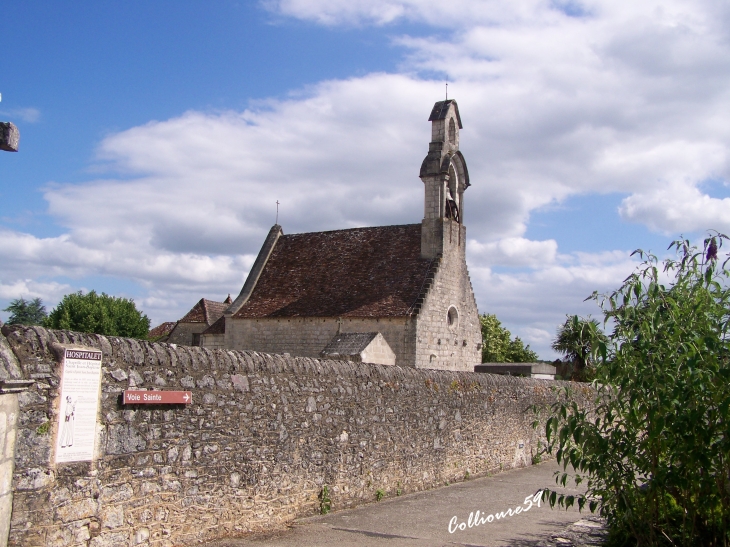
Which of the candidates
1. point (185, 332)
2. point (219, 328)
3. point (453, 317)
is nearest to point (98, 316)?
point (185, 332)

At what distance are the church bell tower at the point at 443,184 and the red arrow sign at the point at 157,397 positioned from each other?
781 inches

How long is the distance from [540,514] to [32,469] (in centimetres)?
753

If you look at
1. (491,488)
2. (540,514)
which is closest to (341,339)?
(491,488)

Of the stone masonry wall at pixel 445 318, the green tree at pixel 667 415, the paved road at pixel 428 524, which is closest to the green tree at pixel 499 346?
the stone masonry wall at pixel 445 318

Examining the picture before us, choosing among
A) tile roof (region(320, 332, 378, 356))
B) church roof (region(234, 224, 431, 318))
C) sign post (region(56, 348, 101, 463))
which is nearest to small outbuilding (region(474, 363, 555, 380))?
church roof (region(234, 224, 431, 318))

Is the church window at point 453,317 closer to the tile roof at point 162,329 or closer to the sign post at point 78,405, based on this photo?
the sign post at point 78,405

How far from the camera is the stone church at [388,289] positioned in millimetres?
25062

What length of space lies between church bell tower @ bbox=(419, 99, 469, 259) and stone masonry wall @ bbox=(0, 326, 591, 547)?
47.8 ft

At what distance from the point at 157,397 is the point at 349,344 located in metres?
12.2

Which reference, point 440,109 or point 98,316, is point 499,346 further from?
point 98,316

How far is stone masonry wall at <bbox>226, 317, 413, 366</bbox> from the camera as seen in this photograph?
80.6 ft

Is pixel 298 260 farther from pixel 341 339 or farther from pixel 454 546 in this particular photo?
pixel 454 546

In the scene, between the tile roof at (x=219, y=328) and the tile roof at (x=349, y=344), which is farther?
the tile roof at (x=219, y=328)

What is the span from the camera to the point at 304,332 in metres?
26.2
